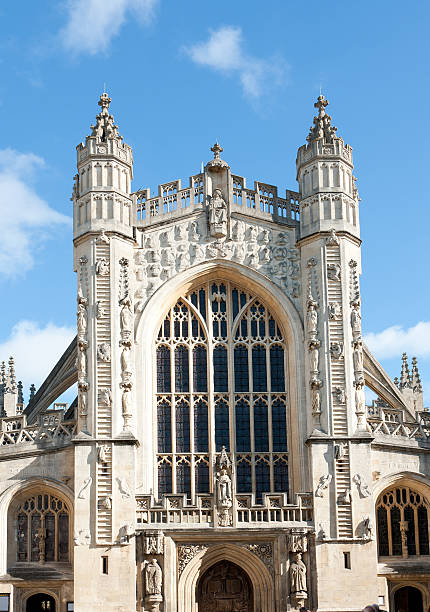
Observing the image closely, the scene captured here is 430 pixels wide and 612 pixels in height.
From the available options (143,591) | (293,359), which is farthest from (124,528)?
(293,359)

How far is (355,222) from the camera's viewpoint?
123ft

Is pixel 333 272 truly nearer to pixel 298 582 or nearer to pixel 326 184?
pixel 326 184

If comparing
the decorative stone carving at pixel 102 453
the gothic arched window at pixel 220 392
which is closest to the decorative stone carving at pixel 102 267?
the gothic arched window at pixel 220 392

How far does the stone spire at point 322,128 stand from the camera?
3762 centimetres

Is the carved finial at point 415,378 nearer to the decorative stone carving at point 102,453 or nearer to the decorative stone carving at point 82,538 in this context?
the decorative stone carving at point 102,453

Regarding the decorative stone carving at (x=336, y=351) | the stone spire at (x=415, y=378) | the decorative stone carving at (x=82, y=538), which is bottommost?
the decorative stone carving at (x=82, y=538)

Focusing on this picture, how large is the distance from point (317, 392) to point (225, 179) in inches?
318

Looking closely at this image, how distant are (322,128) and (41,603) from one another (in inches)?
709

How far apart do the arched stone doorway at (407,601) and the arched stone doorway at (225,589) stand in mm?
4806

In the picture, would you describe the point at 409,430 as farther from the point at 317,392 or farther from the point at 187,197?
the point at 187,197

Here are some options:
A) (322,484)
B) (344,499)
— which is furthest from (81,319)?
(344,499)

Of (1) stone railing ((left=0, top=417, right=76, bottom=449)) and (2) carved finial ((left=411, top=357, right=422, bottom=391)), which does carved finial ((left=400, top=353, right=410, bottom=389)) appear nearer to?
(2) carved finial ((left=411, top=357, right=422, bottom=391))

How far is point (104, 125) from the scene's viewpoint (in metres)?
37.6

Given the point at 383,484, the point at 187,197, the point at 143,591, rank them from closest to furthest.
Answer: the point at 143,591
the point at 383,484
the point at 187,197
